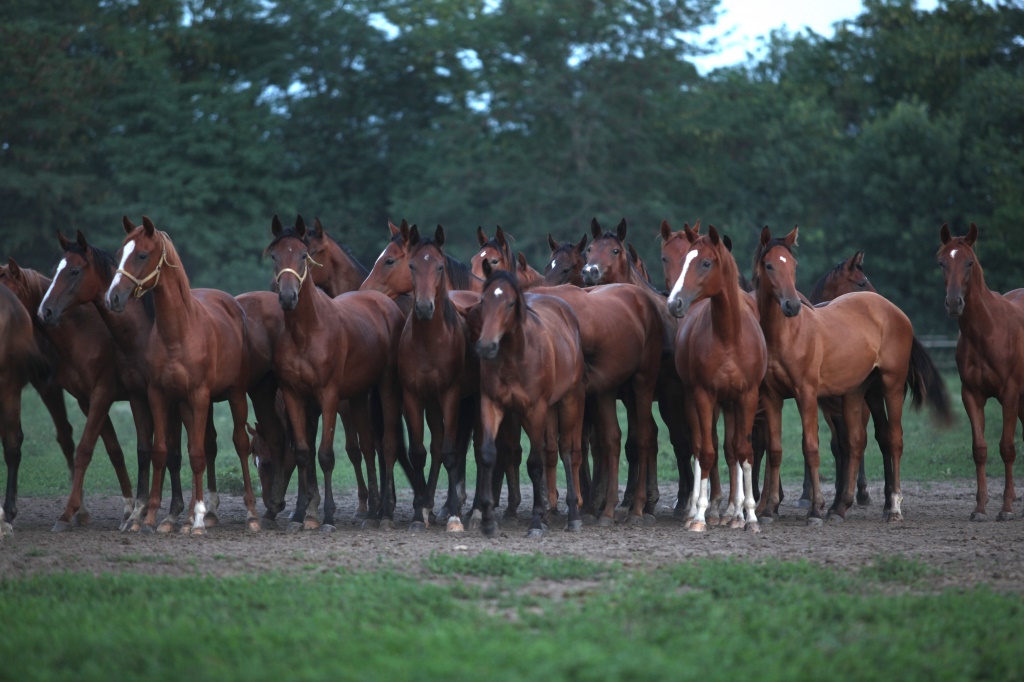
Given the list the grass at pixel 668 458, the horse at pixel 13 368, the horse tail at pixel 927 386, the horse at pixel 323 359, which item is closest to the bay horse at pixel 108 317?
the horse at pixel 13 368

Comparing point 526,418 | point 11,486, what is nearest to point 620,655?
point 526,418

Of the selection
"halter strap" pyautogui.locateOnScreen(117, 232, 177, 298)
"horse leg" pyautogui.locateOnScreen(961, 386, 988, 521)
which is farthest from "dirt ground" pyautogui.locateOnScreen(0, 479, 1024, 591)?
"halter strap" pyautogui.locateOnScreen(117, 232, 177, 298)

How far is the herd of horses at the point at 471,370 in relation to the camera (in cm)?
917

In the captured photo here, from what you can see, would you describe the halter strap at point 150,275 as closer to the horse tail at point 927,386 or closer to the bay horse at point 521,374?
the bay horse at point 521,374

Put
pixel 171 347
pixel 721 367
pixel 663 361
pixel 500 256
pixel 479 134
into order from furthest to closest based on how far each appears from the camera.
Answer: pixel 479 134 → pixel 500 256 → pixel 663 361 → pixel 721 367 → pixel 171 347

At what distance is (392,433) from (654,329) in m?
2.63

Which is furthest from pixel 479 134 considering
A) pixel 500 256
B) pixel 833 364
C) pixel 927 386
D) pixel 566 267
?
pixel 833 364

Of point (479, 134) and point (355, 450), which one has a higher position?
point (479, 134)

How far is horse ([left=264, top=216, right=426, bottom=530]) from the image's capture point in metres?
9.50

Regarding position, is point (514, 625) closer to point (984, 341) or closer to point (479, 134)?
point (984, 341)

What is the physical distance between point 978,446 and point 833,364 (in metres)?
1.50

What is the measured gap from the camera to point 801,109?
39.1m

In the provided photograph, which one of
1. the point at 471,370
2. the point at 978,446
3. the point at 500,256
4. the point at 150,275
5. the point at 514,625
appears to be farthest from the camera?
the point at 500,256

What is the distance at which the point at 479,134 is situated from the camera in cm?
3622
